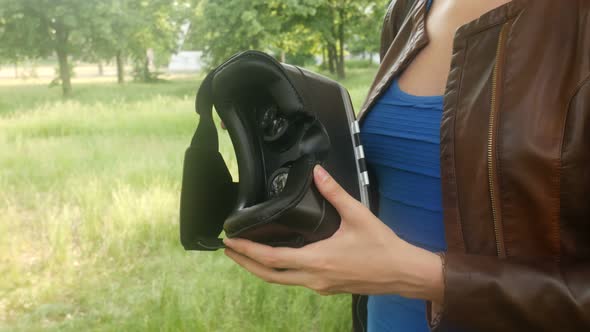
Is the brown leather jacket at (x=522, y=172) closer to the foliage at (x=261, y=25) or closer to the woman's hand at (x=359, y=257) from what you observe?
the woman's hand at (x=359, y=257)

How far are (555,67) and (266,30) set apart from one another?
12.1 metres

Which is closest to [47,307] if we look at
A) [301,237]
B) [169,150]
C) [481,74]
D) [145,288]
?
[145,288]

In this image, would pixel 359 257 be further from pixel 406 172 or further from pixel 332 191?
pixel 406 172

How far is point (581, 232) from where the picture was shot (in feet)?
1.93

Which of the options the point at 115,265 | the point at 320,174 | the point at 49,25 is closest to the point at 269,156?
the point at 320,174

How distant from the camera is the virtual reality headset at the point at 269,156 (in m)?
0.58

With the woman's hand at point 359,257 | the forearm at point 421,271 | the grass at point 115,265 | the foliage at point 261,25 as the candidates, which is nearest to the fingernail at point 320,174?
the woman's hand at point 359,257

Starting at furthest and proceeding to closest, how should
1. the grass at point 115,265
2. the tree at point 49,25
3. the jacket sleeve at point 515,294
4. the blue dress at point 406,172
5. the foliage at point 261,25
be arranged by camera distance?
the tree at point 49,25 → the foliage at point 261,25 → the grass at point 115,265 → the blue dress at point 406,172 → the jacket sleeve at point 515,294

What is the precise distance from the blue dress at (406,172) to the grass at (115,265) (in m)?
1.10

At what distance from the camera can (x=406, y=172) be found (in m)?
0.73

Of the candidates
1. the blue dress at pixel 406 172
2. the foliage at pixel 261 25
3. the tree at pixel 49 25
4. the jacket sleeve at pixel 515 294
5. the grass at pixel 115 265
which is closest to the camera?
the jacket sleeve at pixel 515 294

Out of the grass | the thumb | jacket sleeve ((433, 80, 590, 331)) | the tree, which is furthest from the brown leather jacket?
the tree

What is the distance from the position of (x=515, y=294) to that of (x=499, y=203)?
0.35 feet

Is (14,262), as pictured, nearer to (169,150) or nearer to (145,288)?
(145,288)
